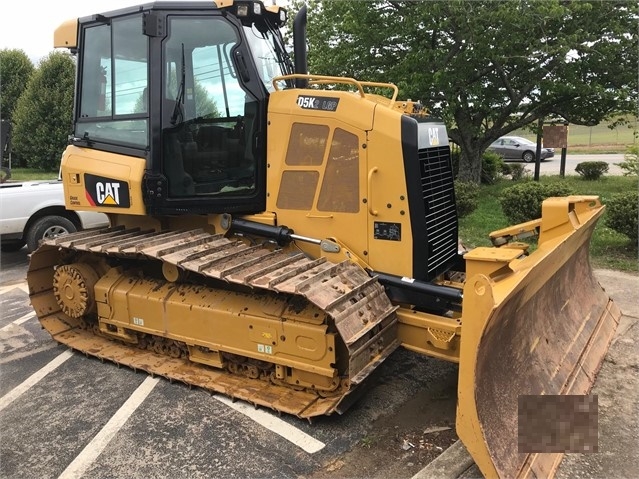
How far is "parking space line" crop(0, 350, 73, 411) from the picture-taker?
14.2 feet

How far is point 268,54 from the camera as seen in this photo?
494cm

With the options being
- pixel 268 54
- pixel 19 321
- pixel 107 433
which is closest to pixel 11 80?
pixel 19 321

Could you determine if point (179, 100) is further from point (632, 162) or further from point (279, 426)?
point (632, 162)

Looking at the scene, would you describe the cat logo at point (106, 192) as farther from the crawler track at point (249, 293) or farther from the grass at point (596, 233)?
the grass at point (596, 233)

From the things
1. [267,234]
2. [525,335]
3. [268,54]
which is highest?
[268,54]

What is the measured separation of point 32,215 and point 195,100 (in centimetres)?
548

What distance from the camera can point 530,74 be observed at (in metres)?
12.8

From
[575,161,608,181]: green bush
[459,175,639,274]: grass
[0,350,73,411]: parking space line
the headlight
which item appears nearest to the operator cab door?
the headlight

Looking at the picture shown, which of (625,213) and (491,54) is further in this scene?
(491,54)

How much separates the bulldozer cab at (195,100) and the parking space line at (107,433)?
59.6 inches

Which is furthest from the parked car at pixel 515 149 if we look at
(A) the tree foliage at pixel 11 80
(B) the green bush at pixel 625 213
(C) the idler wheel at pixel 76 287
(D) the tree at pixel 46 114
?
(C) the idler wheel at pixel 76 287

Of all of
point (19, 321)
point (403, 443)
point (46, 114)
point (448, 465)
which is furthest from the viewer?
point (46, 114)

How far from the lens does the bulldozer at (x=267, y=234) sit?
3.85m

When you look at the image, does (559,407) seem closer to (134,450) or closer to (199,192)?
(134,450)
